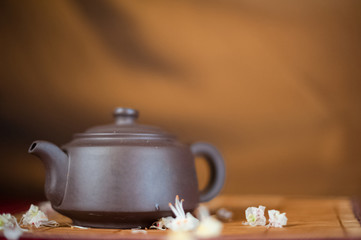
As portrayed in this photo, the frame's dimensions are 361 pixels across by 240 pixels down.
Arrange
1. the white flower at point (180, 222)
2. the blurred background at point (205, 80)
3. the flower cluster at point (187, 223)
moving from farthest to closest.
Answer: the blurred background at point (205, 80), the white flower at point (180, 222), the flower cluster at point (187, 223)

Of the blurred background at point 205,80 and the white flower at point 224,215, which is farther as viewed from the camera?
the blurred background at point 205,80

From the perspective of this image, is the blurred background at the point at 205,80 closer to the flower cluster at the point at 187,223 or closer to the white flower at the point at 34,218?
the white flower at the point at 34,218

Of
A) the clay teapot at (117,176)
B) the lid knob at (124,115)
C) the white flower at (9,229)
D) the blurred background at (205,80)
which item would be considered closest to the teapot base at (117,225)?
the clay teapot at (117,176)

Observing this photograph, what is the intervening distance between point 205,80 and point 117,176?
1.06 m

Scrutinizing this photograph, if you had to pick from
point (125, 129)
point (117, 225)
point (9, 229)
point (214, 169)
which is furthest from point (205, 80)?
point (9, 229)

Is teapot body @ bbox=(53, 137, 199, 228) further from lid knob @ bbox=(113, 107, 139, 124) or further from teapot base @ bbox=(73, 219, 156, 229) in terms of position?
lid knob @ bbox=(113, 107, 139, 124)

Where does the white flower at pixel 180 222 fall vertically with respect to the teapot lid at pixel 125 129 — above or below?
below

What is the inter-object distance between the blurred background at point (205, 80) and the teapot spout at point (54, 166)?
88cm

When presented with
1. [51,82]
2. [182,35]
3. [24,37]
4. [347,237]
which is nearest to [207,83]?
[182,35]

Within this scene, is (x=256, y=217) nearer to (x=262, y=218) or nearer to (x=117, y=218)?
(x=262, y=218)

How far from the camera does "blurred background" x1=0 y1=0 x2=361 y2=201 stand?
1.77 meters

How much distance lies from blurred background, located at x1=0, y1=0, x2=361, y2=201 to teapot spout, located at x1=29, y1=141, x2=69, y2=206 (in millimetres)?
875

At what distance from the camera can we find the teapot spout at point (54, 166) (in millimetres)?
947

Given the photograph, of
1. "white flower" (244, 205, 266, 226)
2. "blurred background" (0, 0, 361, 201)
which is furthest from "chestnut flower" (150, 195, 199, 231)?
"blurred background" (0, 0, 361, 201)
